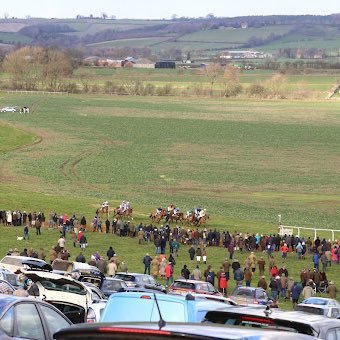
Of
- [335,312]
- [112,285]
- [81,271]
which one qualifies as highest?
[112,285]

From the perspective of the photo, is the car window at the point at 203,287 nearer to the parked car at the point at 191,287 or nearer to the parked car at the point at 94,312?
the parked car at the point at 191,287

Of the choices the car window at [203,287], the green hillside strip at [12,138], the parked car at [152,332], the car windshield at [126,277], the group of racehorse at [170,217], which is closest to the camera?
the parked car at [152,332]

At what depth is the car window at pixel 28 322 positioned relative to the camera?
12555mm

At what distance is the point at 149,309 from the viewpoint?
14.1m

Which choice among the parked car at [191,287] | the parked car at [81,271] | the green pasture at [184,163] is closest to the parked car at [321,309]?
the parked car at [191,287]

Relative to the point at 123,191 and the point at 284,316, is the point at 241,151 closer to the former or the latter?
the point at 123,191

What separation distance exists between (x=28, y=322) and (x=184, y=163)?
80.1 metres

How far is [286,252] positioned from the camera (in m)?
45.8

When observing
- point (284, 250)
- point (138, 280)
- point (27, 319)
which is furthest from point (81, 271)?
point (27, 319)

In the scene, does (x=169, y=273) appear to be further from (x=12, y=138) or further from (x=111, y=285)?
(x=12, y=138)

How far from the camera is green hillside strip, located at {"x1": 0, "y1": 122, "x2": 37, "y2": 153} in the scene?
101m

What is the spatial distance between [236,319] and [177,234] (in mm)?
37599

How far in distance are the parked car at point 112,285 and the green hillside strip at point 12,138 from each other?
226 ft

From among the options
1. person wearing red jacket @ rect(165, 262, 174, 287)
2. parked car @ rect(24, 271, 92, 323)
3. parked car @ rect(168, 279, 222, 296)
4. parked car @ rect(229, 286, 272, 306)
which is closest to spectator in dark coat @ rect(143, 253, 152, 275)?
person wearing red jacket @ rect(165, 262, 174, 287)
